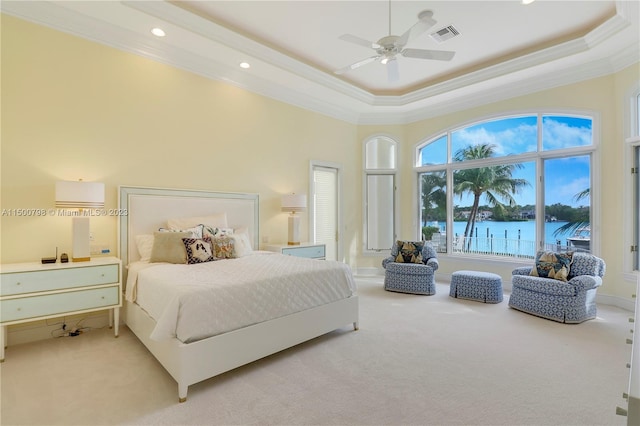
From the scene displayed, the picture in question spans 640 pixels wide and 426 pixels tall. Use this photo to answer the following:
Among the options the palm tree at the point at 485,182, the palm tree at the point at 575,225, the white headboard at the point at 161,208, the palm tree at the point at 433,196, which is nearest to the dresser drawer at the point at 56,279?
the white headboard at the point at 161,208

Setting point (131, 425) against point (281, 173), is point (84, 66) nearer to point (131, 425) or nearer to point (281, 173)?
point (281, 173)

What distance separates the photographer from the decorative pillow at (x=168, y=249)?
3453mm

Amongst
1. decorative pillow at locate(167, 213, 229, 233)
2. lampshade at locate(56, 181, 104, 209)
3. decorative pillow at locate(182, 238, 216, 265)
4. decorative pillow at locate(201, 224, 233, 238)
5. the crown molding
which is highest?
the crown molding

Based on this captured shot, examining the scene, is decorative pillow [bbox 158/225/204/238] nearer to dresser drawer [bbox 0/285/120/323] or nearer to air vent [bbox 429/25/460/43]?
dresser drawer [bbox 0/285/120/323]

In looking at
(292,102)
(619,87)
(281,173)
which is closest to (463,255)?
(619,87)

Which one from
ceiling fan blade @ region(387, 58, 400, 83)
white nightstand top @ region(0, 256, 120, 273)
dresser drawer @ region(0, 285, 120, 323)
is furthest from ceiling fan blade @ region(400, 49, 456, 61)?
dresser drawer @ region(0, 285, 120, 323)

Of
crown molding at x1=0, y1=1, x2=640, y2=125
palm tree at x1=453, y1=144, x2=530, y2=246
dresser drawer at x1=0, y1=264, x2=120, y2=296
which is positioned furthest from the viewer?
palm tree at x1=453, y1=144, x2=530, y2=246

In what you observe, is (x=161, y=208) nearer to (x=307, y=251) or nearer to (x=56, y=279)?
(x=56, y=279)

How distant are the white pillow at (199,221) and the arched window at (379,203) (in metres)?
3.20

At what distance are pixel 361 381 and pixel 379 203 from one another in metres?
4.59

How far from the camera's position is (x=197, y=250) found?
11.6 feet

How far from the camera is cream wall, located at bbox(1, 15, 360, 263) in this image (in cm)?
321

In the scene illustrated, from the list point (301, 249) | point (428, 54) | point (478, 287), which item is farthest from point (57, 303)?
point (478, 287)

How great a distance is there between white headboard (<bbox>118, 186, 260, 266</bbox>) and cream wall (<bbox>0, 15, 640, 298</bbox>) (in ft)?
0.39
